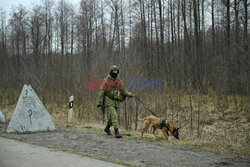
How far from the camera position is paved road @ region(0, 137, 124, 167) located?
188 inches

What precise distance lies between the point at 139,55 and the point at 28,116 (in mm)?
6077

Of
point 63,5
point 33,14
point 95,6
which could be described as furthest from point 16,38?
point 95,6

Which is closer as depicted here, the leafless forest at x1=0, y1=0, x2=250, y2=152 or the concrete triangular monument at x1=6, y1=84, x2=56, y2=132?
the concrete triangular monument at x1=6, y1=84, x2=56, y2=132

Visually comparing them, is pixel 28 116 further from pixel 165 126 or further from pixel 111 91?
pixel 165 126

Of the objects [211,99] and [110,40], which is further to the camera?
[110,40]

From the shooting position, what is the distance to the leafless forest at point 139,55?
1398 centimetres

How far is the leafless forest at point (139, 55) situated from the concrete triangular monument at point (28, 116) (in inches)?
143

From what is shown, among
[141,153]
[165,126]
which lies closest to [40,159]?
[141,153]

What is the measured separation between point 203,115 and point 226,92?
276 centimetres

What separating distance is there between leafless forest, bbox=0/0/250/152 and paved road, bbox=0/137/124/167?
5.30 m

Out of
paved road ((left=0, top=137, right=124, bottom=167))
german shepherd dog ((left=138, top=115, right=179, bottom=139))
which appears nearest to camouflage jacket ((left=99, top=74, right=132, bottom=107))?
german shepherd dog ((left=138, top=115, right=179, bottom=139))

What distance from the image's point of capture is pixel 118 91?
880 cm

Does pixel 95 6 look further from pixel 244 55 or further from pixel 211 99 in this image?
pixel 244 55

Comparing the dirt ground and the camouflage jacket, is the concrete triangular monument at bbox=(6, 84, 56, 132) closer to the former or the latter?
the dirt ground
